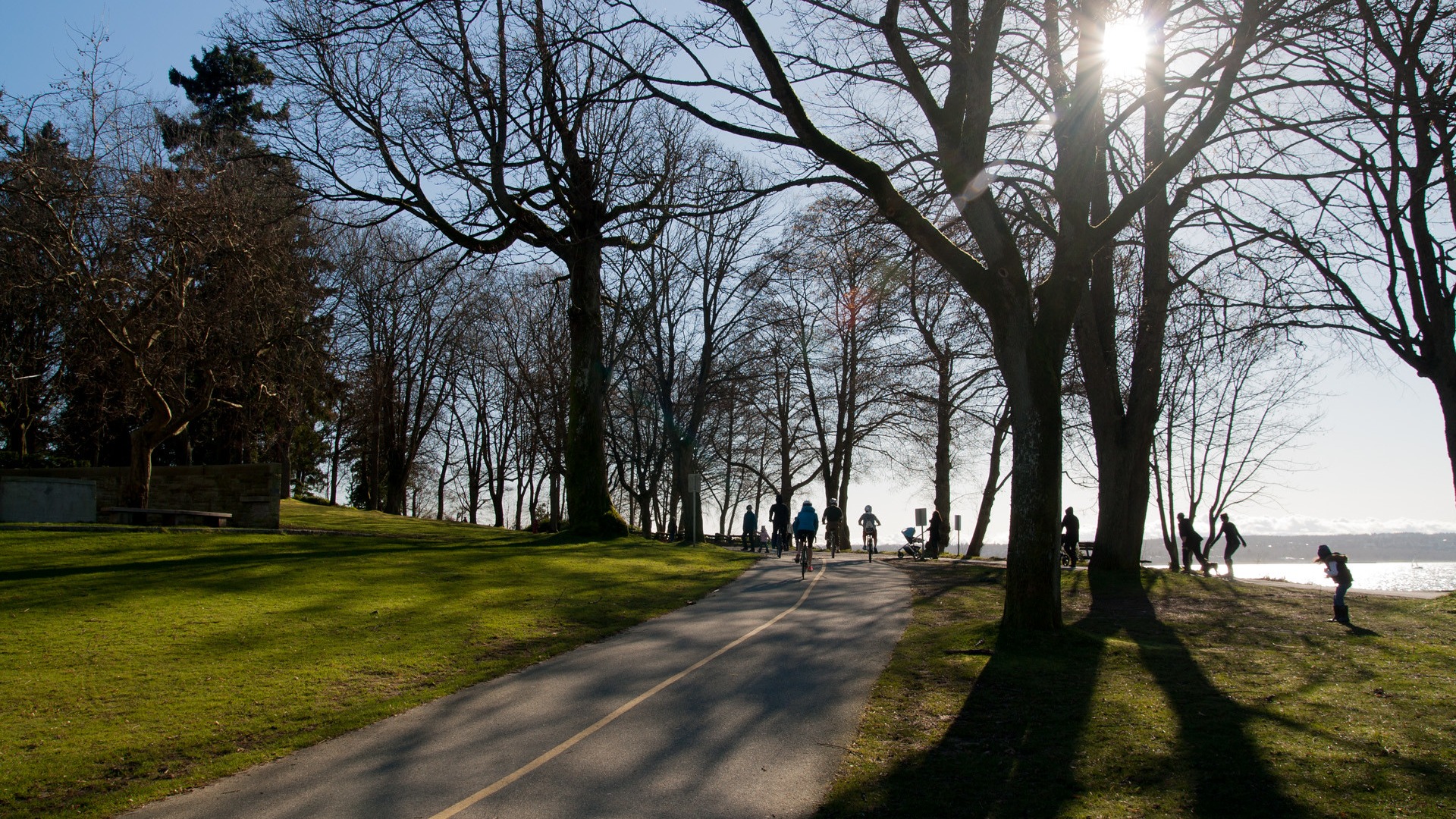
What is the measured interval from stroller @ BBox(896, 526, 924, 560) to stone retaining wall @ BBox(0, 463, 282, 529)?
67.4ft

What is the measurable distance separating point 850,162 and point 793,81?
1.48 metres

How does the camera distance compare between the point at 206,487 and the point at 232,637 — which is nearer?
the point at 232,637

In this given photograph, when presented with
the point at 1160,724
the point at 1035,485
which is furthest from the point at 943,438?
the point at 1160,724

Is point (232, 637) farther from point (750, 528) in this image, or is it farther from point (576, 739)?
point (750, 528)

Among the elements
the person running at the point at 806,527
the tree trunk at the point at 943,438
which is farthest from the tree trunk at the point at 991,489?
the person running at the point at 806,527

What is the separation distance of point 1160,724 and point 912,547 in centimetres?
2499

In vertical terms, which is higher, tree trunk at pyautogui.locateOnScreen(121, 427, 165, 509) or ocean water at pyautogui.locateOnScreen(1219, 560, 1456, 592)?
tree trunk at pyautogui.locateOnScreen(121, 427, 165, 509)

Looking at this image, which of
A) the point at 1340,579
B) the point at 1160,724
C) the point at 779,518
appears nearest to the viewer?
the point at 1160,724

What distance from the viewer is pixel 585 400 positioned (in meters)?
25.0

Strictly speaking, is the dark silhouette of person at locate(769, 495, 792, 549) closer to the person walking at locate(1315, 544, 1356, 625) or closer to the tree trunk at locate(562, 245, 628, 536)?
the tree trunk at locate(562, 245, 628, 536)

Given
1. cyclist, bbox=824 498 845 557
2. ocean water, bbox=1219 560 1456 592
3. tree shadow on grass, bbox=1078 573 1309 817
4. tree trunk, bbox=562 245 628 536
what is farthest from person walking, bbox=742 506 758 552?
tree shadow on grass, bbox=1078 573 1309 817

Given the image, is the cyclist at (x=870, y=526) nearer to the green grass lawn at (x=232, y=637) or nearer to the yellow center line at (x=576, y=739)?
the green grass lawn at (x=232, y=637)

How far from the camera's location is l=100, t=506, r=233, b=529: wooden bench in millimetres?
21000

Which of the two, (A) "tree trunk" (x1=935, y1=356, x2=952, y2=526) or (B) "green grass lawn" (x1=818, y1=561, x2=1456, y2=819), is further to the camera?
(A) "tree trunk" (x1=935, y1=356, x2=952, y2=526)
